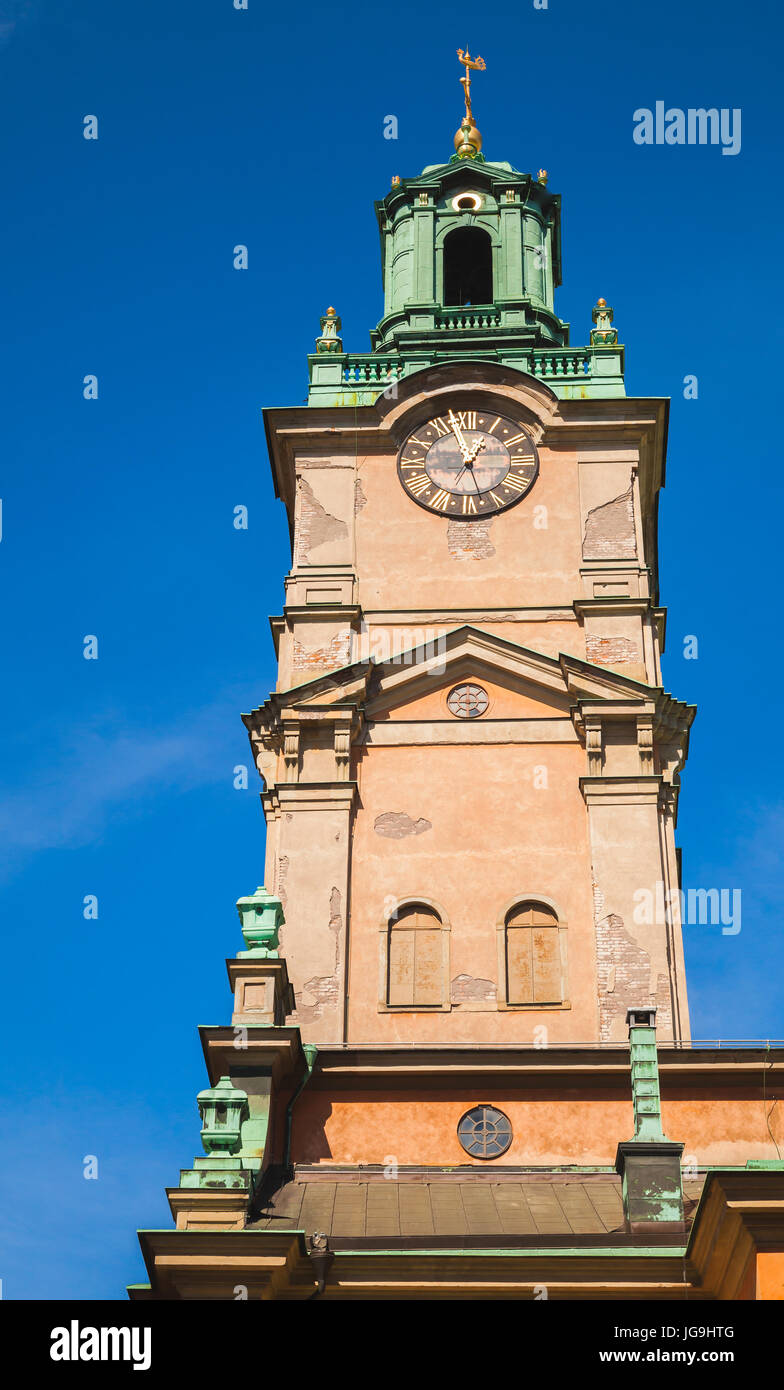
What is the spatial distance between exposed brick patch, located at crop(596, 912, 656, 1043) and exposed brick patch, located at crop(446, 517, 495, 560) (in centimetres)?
758

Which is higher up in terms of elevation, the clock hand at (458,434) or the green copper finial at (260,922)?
the clock hand at (458,434)

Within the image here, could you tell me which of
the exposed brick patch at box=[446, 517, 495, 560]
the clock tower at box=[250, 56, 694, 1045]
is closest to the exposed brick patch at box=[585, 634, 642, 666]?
the clock tower at box=[250, 56, 694, 1045]

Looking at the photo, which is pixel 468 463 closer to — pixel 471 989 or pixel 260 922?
pixel 471 989

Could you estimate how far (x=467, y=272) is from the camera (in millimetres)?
42094

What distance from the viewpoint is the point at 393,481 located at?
36.0 metres

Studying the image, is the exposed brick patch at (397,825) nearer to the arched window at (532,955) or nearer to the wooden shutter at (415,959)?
the wooden shutter at (415,959)

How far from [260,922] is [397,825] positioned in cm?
426

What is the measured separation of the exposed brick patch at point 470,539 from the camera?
35.0m

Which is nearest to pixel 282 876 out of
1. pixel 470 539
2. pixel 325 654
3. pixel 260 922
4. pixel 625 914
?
pixel 260 922

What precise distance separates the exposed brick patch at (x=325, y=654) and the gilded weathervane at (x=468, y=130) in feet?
42.8

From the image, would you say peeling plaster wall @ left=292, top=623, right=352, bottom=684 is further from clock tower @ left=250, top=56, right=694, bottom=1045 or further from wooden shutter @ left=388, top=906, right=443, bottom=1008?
wooden shutter @ left=388, top=906, right=443, bottom=1008

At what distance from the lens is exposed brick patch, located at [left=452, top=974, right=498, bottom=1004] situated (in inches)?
1187

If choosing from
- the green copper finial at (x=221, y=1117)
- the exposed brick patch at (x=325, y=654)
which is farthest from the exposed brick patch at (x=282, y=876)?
the green copper finial at (x=221, y=1117)
